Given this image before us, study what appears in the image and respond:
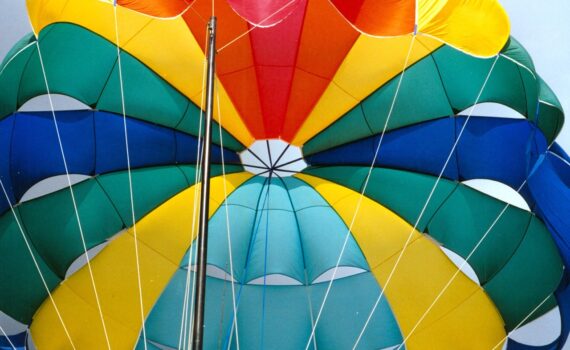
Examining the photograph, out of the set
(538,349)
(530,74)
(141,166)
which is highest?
(530,74)

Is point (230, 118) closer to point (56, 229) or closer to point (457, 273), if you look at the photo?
point (56, 229)

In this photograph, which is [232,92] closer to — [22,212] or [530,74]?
[22,212]

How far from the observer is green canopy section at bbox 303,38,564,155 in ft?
18.4

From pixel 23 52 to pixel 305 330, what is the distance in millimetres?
3059

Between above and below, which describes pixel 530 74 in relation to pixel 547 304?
above

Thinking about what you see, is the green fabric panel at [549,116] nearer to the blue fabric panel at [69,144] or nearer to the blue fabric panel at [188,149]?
the blue fabric panel at [188,149]

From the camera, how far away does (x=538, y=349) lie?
6020mm

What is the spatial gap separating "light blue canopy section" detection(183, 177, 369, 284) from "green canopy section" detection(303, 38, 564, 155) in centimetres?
61

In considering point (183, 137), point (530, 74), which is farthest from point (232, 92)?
point (530, 74)

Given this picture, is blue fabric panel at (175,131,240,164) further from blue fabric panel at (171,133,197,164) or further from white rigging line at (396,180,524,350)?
white rigging line at (396,180,524,350)

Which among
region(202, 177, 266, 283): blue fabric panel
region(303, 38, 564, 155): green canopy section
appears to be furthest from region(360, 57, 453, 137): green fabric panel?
region(202, 177, 266, 283): blue fabric panel

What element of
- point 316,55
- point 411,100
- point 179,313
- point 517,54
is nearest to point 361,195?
point 411,100

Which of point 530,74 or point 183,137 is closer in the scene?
point 530,74

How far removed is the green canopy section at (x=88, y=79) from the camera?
5656 millimetres
